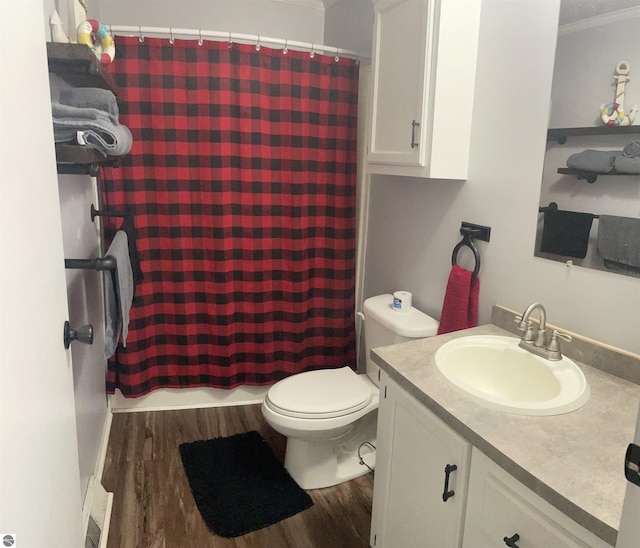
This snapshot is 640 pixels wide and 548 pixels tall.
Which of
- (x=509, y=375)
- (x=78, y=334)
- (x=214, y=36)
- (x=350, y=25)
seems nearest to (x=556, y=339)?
(x=509, y=375)

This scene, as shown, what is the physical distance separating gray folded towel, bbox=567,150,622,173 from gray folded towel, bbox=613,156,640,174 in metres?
0.01

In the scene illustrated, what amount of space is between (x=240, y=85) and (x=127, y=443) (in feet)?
5.86

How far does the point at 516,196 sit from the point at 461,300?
0.42m

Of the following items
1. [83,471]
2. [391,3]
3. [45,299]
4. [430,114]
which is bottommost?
[83,471]

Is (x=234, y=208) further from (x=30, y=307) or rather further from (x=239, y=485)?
(x=30, y=307)

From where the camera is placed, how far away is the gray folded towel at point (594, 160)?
4.35 feet

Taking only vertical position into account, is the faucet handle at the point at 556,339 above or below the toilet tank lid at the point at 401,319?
above

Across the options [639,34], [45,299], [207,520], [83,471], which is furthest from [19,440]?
[639,34]

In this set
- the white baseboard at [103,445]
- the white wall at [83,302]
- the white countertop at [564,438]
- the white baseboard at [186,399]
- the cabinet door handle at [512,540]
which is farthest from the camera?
the white baseboard at [186,399]

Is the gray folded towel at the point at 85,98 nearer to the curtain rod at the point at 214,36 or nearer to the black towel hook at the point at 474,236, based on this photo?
the curtain rod at the point at 214,36

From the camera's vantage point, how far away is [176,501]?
1.97m

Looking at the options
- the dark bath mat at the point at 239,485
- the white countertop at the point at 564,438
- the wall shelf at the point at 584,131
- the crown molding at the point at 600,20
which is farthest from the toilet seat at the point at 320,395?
the crown molding at the point at 600,20

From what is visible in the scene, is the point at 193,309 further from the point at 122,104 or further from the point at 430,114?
the point at 430,114

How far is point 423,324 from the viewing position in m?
1.93
